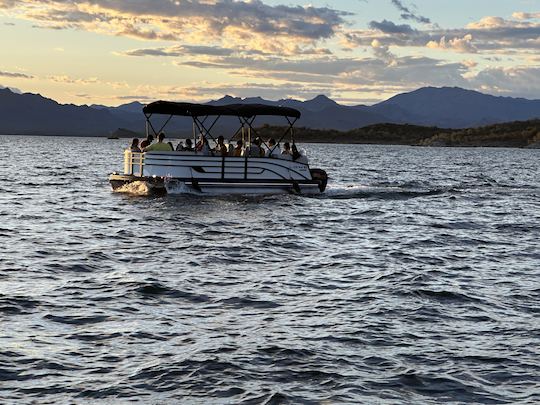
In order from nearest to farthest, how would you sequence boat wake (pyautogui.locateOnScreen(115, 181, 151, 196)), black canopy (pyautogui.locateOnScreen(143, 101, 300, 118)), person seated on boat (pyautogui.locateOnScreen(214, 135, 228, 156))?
boat wake (pyautogui.locateOnScreen(115, 181, 151, 196))
person seated on boat (pyautogui.locateOnScreen(214, 135, 228, 156))
black canopy (pyautogui.locateOnScreen(143, 101, 300, 118))

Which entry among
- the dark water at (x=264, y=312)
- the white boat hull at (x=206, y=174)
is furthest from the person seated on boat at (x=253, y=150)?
the dark water at (x=264, y=312)

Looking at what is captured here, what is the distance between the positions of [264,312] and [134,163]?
24164 mm

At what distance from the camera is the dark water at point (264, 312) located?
11.0m

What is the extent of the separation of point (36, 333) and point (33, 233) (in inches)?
527

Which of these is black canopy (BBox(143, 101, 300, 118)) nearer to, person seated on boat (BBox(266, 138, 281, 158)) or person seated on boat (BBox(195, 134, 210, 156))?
person seated on boat (BBox(195, 134, 210, 156))

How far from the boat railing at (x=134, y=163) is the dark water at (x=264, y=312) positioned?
7.29 m

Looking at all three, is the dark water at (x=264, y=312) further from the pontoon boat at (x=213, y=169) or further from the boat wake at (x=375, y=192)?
the boat wake at (x=375, y=192)

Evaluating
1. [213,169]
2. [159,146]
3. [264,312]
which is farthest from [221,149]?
[264,312]

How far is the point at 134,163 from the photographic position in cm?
3800

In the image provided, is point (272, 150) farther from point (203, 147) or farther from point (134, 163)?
point (134, 163)

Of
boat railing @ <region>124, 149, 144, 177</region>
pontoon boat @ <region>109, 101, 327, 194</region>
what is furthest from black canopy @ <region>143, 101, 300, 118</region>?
boat railing @ <region>124, 149, 144, 177</region>

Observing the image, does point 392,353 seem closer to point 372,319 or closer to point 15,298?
point 372,319

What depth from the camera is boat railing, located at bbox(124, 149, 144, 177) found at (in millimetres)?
37422

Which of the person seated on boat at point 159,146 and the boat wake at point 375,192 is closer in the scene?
the person seated on boat at point 159,146
